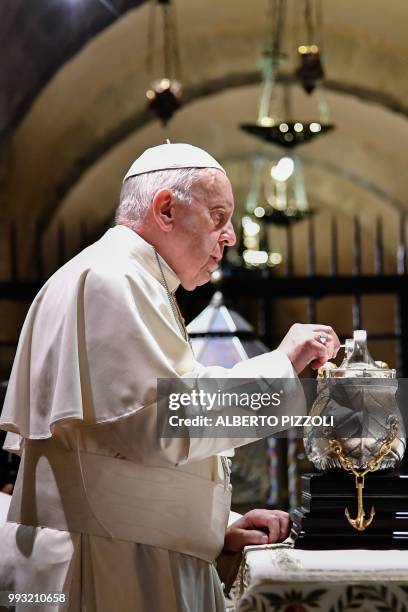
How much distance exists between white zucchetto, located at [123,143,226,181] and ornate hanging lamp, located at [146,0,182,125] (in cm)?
741

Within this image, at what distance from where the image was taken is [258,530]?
338 centimetres

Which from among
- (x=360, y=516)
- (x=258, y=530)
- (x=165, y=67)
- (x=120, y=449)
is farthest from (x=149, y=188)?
(x=165, y=67)

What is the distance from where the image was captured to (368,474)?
10.3ft

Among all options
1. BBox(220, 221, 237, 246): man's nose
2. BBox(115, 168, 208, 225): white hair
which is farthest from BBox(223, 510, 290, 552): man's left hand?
BBox(115, 168, 208, 225): white hair

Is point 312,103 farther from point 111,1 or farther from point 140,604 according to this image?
point 140,604

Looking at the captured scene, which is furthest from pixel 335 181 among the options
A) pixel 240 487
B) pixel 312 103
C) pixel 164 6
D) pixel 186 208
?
pixel 186 208

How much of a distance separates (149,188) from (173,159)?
14 cm

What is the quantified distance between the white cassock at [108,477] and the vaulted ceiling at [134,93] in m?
7.24

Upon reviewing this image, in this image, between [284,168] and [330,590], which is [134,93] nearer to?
[284,168]

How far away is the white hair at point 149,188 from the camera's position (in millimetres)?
3549

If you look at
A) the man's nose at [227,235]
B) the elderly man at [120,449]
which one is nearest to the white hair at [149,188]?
the elderly man at [120,449]

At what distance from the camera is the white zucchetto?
362 centimetres

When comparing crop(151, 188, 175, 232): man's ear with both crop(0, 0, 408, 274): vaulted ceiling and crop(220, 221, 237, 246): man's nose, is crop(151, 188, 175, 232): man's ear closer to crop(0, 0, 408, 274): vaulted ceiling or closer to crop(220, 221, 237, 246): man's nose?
crop(220, 221, 237, 246): man's nose

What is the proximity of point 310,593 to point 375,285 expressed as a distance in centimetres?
949
